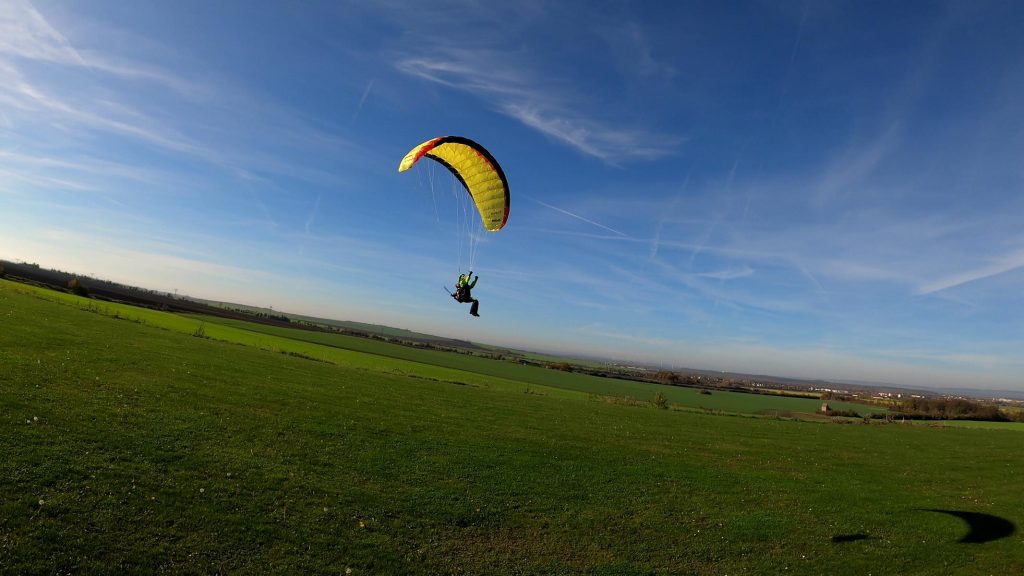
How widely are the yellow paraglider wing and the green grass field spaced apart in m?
9.72

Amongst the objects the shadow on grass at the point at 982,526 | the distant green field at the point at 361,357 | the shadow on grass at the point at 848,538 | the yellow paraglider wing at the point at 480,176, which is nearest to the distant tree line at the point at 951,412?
the distant green field at the point at 361,357

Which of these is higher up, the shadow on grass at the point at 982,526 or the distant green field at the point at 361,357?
the shadow on grass at the point at 982,526

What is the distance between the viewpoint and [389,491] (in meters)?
11.6

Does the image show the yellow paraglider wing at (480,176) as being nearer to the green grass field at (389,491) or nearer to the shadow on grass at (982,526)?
the green grass field at (389,491)

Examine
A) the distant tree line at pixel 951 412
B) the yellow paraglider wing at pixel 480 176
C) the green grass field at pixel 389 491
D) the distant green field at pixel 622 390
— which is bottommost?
the distant green field at pixel 622 390

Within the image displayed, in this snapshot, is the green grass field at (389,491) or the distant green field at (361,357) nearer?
the green grass field at (389,491)

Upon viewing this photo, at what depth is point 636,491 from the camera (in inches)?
555

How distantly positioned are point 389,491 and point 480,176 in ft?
47.3

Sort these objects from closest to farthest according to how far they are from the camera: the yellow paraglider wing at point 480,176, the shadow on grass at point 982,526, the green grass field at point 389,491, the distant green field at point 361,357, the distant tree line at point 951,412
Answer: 1. the green grass field at point 389,491
2. the shadow on grass at point 982,526
3. the yellow paraglider wing at point 480,176
4. the distant green field at point 361,357
5. the distant tree line at point 951,412

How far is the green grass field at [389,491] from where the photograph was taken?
8.41 metres

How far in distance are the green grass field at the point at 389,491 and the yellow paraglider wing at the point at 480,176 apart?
31.9 ft

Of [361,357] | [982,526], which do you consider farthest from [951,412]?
[361,357]

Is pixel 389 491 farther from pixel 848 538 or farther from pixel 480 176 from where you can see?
pixel 480 176

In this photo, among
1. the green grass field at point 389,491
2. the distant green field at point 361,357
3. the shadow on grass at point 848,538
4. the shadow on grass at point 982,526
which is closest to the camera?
the green grass field at point 389,491
